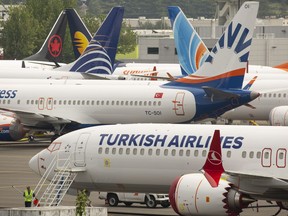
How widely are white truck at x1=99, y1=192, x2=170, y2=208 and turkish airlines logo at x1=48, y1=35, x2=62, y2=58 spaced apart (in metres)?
70.1

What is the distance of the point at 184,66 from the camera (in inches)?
3807

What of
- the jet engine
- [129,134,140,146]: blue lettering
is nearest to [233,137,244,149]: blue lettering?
the jet engine

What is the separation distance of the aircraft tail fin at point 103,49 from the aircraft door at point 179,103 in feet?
61.8

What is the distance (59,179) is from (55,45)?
7621 cm

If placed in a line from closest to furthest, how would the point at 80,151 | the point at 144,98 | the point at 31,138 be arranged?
the point at 80,151 → the point at 144,98 → the point at 31,138

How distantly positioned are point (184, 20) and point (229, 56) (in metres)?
25.8

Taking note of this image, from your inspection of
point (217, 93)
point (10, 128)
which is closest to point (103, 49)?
point (10, 128)

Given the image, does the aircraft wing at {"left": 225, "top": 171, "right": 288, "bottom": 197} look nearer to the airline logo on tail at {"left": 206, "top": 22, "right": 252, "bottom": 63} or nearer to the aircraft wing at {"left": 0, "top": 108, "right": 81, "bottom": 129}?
the airline logo on tail at {"left": 206, "top": 22, "right": 252, "bottom": 63}

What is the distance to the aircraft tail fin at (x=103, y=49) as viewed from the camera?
91.8 meters

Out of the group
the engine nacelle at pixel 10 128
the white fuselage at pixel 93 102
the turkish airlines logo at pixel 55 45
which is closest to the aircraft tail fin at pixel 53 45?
the turkish airlines logo at pixel 55 45

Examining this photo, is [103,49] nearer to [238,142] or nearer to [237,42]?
[237,42]

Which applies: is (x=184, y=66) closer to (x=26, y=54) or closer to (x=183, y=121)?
(x=183, y=121)

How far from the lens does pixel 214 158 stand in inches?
1512

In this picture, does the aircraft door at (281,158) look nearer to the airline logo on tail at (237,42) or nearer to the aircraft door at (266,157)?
the aircraft door at (266,157)
